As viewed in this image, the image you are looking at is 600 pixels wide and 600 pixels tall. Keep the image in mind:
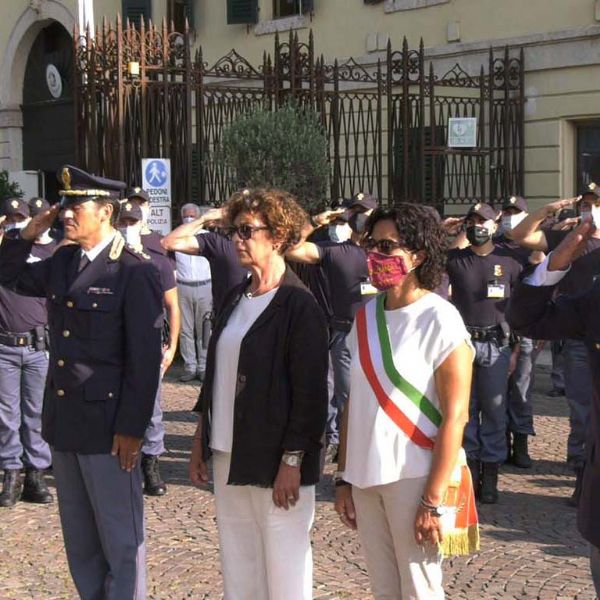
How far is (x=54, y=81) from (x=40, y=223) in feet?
64.1

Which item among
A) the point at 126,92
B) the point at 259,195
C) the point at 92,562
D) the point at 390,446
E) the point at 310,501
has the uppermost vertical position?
the point at 126,92

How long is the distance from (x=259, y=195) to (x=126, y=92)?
9.95 m

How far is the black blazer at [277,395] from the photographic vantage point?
4.11m

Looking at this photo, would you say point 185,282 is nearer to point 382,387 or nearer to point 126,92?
point 126,92

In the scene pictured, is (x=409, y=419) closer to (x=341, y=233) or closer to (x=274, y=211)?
(x=274, y=211)

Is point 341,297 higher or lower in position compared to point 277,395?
lower

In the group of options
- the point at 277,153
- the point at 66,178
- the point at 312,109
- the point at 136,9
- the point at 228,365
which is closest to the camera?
the point at 228,365

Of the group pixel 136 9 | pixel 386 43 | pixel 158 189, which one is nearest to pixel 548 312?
pixel 158 189

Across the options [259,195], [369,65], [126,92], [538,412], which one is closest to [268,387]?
[259,195]

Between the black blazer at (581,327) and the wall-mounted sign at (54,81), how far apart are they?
816 inches

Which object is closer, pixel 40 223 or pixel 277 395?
pixel 277 395

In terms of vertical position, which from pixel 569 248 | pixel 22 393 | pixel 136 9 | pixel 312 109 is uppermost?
pixel 136 9

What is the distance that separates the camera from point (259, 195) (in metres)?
4.28

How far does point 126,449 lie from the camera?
4.57 metres
